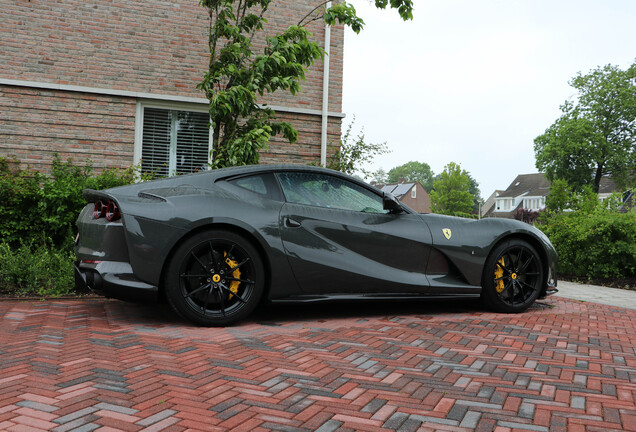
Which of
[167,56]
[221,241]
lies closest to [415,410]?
[221,241]

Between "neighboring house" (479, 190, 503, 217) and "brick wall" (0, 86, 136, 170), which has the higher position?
"neighboring house" (479, 190, 503, 217)

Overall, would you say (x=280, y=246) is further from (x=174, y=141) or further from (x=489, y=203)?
(x=489, y=203)

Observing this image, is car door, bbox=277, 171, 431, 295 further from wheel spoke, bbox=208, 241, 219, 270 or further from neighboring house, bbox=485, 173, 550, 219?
neighboring house, bbox=485, 173, 550, 219

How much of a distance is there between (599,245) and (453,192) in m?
43.8

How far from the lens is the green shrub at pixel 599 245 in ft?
28.7

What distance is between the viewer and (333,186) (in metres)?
4.66

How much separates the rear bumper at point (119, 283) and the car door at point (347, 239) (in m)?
1.14

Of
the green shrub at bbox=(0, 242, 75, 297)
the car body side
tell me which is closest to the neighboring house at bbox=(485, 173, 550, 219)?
the car body side

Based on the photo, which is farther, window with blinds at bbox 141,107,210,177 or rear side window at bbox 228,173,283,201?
window with blinds at bbox 141,107,210,177

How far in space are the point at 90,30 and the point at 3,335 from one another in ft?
21.1

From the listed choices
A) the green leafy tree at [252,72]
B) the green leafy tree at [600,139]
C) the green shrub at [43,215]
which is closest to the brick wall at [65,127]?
the green shrub at [43,215]

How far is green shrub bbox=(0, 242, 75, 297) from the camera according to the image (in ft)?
18.1

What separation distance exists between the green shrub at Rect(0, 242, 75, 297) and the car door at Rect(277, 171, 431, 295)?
111 inches

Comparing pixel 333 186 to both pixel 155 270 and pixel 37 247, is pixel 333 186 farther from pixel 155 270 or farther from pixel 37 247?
pixel 37 247
